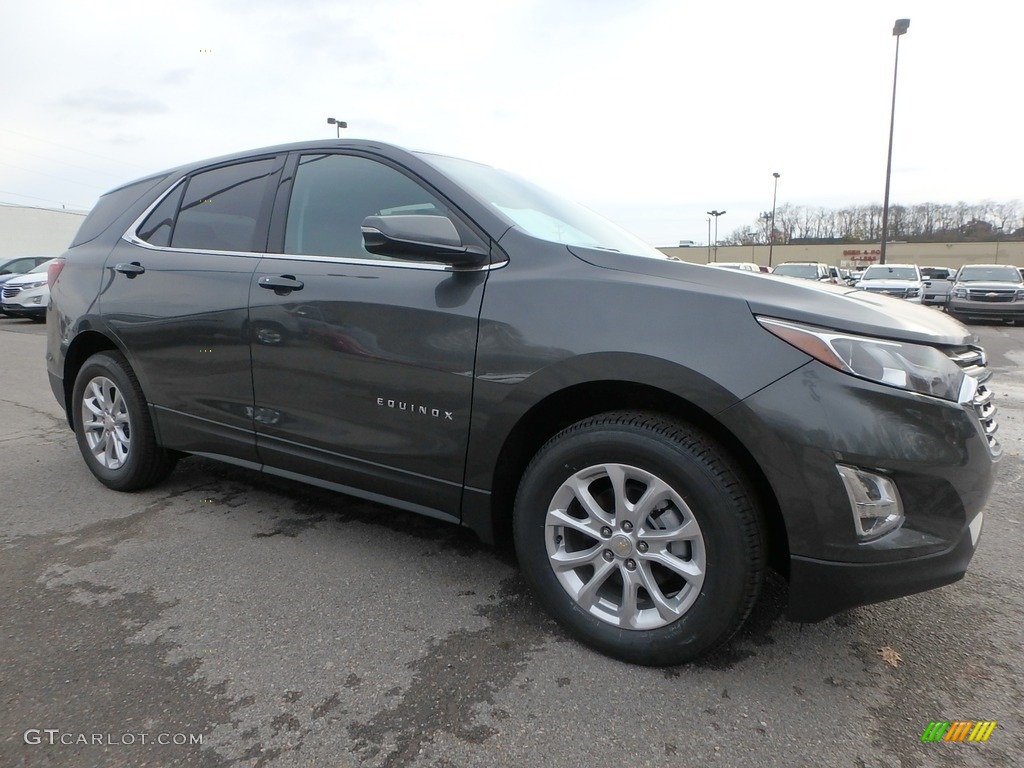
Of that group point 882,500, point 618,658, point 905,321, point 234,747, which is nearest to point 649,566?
point 618,658

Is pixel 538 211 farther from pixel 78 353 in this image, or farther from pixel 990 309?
pixel 990 309

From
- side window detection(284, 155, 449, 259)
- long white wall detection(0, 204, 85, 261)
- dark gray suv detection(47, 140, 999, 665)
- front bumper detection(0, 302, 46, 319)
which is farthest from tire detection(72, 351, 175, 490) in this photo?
long white wall detection(0, 204, 85, 261)

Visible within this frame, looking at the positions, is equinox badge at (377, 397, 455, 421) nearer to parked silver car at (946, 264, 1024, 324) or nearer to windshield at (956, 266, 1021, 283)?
parked silver car at (946, 264, 1024, 324)

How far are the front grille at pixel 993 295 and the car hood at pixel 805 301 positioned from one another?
57.3ft

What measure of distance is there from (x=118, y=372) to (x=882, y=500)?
11.9 ft

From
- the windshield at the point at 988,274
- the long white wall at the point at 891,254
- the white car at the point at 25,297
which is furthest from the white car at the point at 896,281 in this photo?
the long white wall at the point at 891,254

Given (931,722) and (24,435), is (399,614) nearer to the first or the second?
(931,722)

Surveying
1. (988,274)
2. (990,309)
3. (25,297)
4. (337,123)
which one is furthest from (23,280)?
(988,274)

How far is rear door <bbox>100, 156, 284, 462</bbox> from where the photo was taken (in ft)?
10.1

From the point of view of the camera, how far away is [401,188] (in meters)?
2.74

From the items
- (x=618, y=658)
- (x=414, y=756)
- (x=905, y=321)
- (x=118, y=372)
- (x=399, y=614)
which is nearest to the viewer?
(x=414, y=756)

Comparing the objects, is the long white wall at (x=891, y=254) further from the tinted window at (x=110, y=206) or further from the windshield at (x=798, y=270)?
the tinted window at (x=110, y=206)

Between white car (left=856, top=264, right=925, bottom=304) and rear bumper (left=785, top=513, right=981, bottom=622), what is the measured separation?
16.9 metres

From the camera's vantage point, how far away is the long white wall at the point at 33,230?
26531 mm
